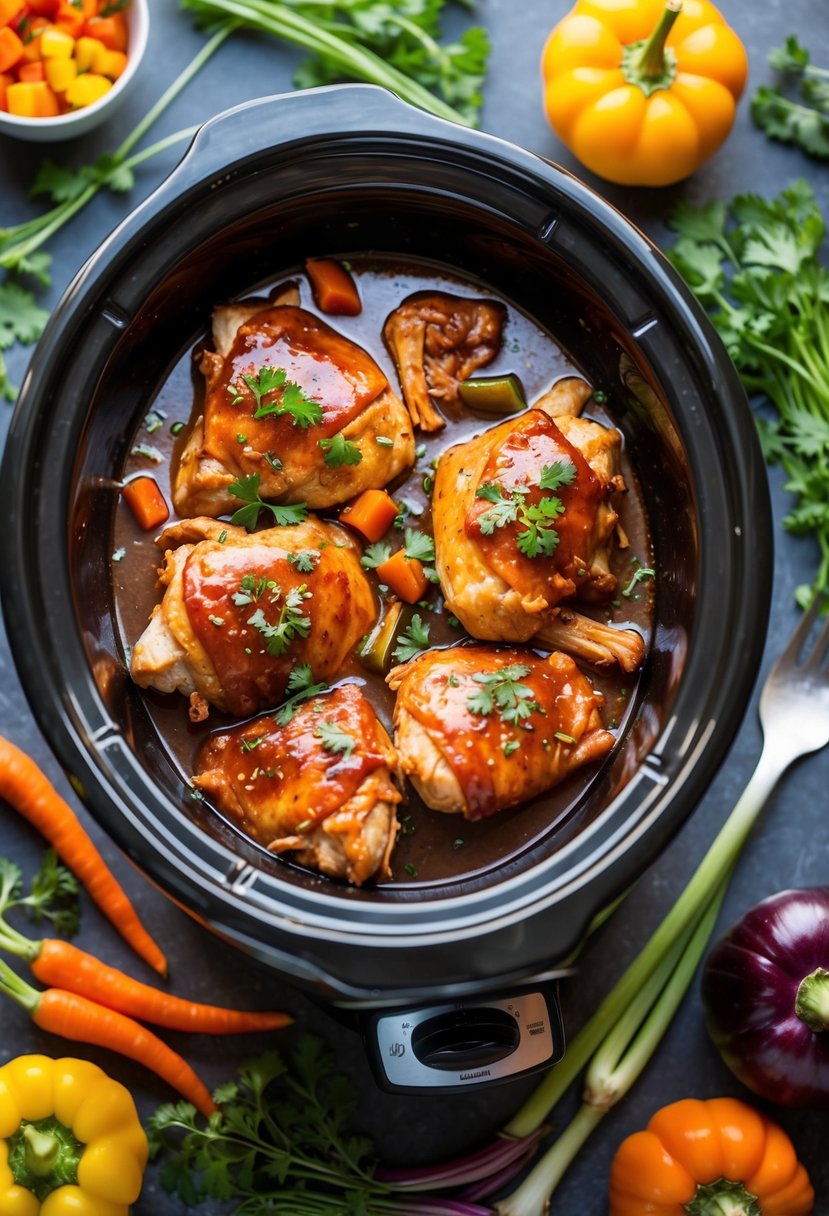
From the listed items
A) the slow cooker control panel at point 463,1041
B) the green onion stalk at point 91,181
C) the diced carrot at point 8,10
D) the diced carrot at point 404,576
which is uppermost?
the diced carrot at point 8,10

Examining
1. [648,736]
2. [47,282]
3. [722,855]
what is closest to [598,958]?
[722,855]

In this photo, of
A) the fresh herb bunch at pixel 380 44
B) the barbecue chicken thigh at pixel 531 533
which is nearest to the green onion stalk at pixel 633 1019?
the barbecue chicken thigh at pixel 531 533

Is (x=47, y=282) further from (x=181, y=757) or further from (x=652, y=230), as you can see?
(x=652, y=230)

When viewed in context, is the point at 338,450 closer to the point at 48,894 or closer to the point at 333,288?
the point at 333,288

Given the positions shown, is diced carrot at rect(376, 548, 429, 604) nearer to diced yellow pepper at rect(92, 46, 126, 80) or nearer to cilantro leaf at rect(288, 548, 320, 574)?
cilantro leaf at rect(288, 548, 320, 574)

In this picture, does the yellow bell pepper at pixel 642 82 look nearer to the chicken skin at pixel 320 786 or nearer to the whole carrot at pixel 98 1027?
the chicken skin at pixel 320 786

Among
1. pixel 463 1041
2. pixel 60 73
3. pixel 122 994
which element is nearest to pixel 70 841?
pixel 122 994
